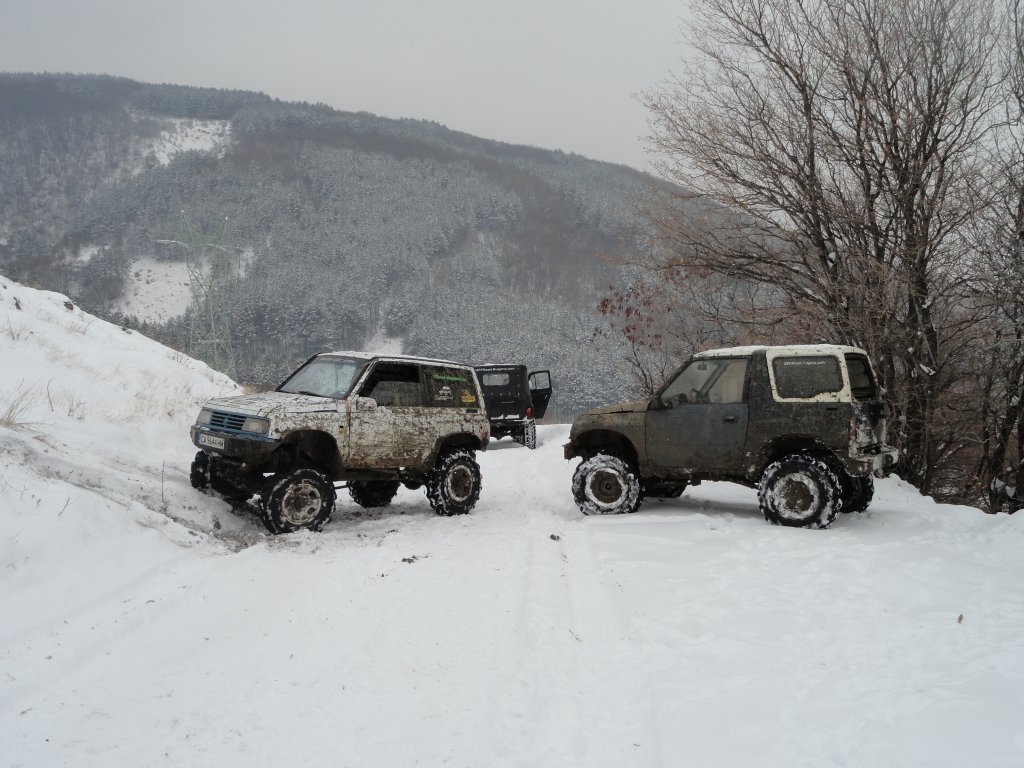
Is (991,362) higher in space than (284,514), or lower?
higher

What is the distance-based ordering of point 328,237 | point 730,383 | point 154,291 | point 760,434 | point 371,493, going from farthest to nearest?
point 328,237, point 154,291, point 371,493, point 730,383, point 760,434

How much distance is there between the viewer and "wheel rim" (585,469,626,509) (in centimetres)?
870

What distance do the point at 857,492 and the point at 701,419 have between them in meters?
2.19

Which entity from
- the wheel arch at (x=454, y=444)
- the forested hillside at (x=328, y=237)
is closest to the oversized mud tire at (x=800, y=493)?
the wheel arch at (x=454, y=444)

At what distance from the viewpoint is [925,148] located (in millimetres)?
10805

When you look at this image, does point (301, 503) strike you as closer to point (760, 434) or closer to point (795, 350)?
point (760, 434)

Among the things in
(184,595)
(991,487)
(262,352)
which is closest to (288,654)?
(184,595)

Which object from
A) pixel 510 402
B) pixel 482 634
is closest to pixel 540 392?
pixel 510 402

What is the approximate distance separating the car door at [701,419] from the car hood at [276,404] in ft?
13.1

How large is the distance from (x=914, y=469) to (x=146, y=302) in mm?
143593

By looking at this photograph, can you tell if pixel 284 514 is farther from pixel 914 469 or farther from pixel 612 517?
pixel 914 469

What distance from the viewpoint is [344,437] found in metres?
7.90

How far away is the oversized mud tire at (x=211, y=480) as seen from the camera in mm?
7801

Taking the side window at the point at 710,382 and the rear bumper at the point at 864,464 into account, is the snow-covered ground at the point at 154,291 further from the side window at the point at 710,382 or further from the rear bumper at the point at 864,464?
the rear bumper at the point at 864,464
